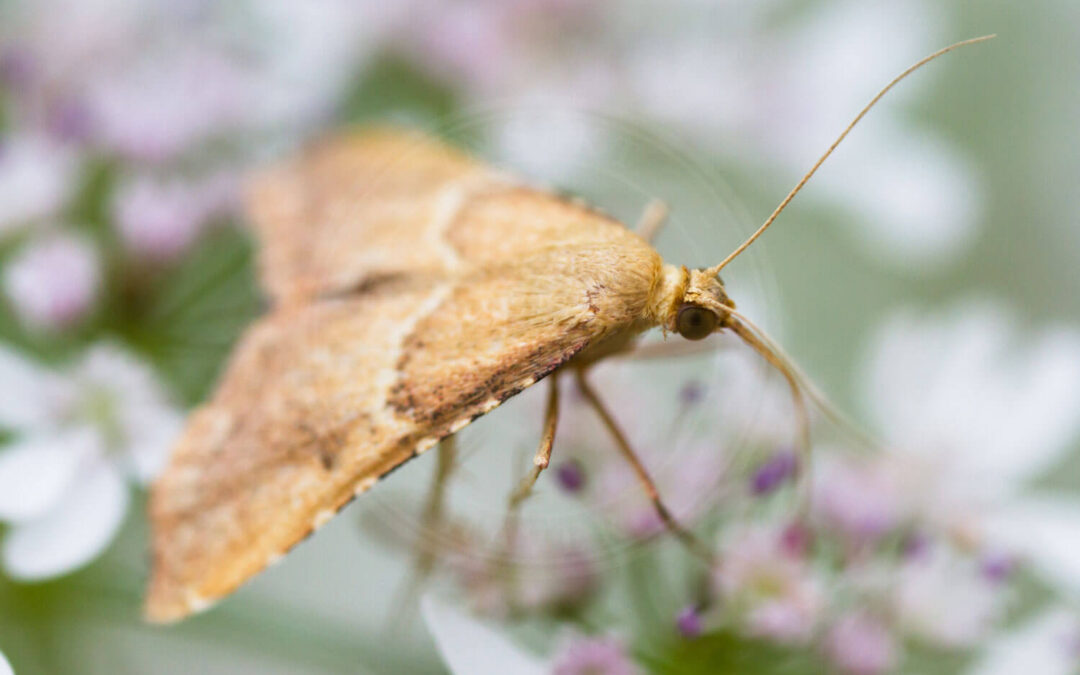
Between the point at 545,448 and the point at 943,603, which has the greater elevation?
the point at 943,603

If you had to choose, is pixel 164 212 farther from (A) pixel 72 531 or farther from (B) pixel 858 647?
(B) pixel 858 647

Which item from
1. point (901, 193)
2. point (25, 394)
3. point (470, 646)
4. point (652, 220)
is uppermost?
point (901, 193)

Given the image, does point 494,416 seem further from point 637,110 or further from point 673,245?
point 637,110

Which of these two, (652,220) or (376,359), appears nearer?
(376,359)

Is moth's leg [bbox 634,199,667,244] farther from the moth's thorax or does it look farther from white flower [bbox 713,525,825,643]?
white flower [bbox 713,525,825,643]

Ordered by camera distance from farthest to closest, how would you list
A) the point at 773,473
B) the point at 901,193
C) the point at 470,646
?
1. the point at 901,193
2. the point at 773,473
3. the point at 470,646

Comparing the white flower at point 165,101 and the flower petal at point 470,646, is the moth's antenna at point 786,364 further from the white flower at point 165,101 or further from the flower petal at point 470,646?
the white flower at point 165,101

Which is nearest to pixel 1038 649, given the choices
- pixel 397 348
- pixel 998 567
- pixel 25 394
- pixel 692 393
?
pixel 998 567

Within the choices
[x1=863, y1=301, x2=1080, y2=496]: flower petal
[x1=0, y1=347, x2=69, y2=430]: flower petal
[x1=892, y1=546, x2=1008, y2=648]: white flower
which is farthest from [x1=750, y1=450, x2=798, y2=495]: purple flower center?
[x1=0, y1=347, x2=69, y2=430]: flower petal

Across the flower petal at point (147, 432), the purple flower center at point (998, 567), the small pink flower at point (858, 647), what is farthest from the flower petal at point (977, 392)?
the flower petal at point (147, 432)
